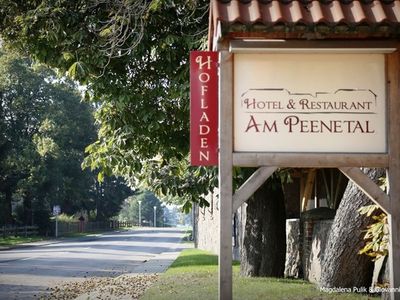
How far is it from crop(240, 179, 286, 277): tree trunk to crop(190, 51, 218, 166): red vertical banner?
765cm

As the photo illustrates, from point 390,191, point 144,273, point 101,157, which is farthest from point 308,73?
point 144,273

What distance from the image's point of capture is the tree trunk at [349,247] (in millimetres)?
9805

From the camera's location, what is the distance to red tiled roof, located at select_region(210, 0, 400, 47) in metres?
6.00

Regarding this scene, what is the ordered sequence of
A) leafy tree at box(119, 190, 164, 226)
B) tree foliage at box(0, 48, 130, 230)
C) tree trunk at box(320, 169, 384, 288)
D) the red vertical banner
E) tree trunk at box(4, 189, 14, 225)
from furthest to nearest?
leafy tree at box(119, 190, 164, 226)
tree trunk at box(4, 189, 14, 225)
tree foliage at box(0, 48, 130, 230)
tree trunk at box(320, 169, 384, 288)
the red vertical banner

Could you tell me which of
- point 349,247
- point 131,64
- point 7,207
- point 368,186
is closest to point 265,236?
point 349,247

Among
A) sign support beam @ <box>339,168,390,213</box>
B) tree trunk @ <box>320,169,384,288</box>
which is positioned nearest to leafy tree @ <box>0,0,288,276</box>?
tree trunk @ <box>320,169,384,288</box>

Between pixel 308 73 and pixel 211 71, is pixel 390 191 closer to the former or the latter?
pixel 308 73

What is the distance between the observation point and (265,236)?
14383 mm

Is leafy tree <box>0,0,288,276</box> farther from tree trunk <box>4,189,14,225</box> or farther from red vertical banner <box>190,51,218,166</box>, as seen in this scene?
tree trunk <box>4,189,14,225</box>

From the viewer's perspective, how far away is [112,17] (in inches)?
422

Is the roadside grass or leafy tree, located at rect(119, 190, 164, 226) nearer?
the roadside grass

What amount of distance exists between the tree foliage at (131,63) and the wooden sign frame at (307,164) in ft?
14.8

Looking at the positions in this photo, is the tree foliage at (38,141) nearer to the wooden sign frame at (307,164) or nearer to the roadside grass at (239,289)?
the roadside grass at (239,289)

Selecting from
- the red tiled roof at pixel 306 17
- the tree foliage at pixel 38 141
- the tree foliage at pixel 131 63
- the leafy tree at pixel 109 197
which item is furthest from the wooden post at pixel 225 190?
the leafy tree at pixel 109 197
